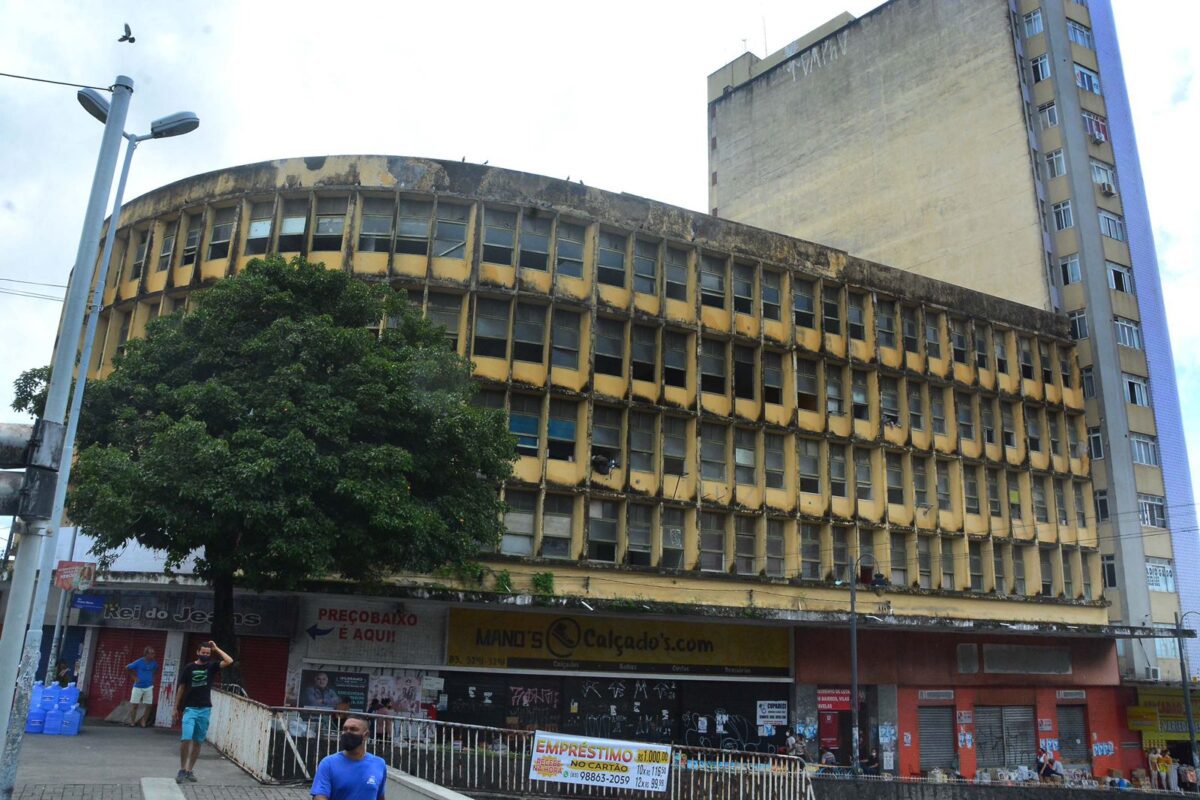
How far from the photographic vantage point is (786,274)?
30.5 metres

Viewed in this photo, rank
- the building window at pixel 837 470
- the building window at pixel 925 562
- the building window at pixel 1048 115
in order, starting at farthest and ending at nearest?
the building window at pixel 1048 115, the building window at pixel 925 562, the building window at pixel 837 470

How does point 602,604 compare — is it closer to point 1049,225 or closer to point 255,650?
point 255,650

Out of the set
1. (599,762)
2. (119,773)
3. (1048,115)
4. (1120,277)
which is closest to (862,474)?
(1120,277)

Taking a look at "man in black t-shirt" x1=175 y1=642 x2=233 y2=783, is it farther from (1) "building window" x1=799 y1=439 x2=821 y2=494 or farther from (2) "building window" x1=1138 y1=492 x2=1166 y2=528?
(2) "building window" x1=1138 y1=492 x2=1166 y2=528

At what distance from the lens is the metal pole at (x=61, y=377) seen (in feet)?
27.6

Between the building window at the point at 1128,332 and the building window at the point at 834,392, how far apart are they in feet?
46.0

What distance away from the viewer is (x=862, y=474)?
30.9 m

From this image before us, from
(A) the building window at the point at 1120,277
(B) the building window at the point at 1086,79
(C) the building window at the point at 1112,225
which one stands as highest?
(B) the building window at the point at 1086,79

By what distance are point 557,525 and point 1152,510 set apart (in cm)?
2511

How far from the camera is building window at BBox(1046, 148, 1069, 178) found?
3812 centimetres

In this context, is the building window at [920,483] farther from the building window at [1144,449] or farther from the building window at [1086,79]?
the building window at [1086,79]

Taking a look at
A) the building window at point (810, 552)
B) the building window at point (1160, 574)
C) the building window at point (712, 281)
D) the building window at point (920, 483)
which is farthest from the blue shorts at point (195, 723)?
the building window at point (1160, 574)

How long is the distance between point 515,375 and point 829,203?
2444cm

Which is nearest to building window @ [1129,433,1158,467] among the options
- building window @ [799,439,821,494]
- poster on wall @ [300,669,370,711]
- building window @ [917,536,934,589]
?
building window @ [917,536,934,589]
